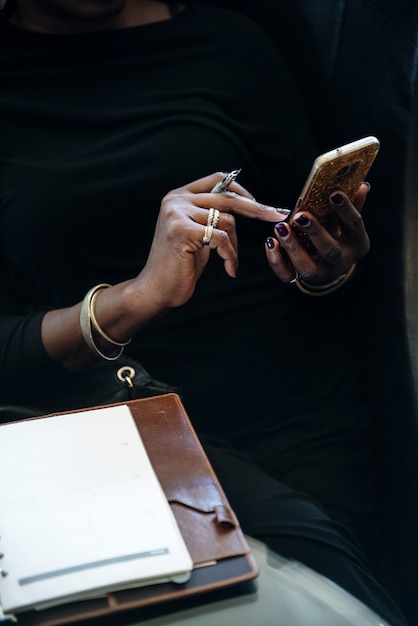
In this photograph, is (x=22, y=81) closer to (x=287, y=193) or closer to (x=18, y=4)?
(x=18, y=4)

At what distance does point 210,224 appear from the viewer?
0.86 m

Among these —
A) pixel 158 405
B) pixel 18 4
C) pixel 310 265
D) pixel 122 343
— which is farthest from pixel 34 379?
pixel 18 4

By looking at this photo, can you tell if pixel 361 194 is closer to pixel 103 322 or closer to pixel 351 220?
pixel 351 220

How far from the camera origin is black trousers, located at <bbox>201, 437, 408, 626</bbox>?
Answer: 808 millimetres

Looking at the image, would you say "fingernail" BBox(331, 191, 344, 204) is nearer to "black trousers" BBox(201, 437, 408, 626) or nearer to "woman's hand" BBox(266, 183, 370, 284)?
"woman's hand" BBox(266, 183, 370, 284)

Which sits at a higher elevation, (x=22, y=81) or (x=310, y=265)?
(x=22, y=81)

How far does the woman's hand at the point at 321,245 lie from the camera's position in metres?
0.85

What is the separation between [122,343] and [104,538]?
0.32 m

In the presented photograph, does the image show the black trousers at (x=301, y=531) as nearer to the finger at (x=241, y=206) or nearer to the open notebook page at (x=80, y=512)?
the open notebook page at (x=80, y=512)

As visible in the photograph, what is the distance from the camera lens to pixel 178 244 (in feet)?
2.82

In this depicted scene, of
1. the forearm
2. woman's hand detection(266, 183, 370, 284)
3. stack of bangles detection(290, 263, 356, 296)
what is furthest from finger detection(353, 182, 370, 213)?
the forearm

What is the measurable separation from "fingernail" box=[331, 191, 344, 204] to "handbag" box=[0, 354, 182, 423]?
262mm

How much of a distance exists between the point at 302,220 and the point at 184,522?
0.32 m

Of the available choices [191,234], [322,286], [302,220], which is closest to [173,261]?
[191,234]
